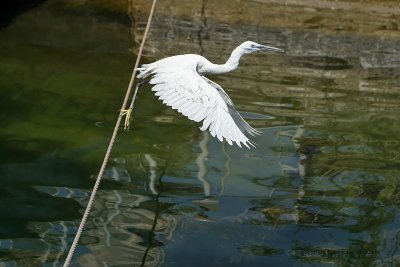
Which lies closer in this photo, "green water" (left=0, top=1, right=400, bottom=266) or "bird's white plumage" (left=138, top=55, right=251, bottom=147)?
"bird's white plumage" (left=138, top=55, right=251, bottom=147)

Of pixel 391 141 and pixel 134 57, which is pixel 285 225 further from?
pixel 134 57

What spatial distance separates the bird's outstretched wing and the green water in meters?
0.83

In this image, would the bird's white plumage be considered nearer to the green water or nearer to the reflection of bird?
the reflection of bird

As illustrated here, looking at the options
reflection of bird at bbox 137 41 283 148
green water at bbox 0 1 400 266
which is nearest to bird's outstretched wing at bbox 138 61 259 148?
reflection of bird at bbox 137 41 283 148

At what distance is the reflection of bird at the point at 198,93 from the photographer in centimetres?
518

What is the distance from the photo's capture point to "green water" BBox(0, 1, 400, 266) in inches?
223

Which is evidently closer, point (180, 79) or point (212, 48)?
point (180, 79)

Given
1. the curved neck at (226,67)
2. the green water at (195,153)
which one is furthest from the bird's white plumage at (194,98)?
the green water at (195,153)

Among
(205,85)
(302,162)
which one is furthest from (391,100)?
(205,85)

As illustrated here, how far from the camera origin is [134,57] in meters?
8.77

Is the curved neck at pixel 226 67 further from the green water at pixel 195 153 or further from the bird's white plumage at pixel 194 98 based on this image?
the green water at pixel 195 153

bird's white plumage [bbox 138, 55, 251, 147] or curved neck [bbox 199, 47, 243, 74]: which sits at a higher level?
curved neck [bbox 199, 47, 243, 74]

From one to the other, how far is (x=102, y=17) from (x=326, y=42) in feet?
8.20

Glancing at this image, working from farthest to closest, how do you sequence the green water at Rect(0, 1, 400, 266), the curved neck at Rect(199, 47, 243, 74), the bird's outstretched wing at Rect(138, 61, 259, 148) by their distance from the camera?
the curved neck at Rect(199, 47, 243, 74) < the green water at Rect(0, 1, 400, 266) < the bird's outstretched wing at Rect(138, 61, 259, 148)
